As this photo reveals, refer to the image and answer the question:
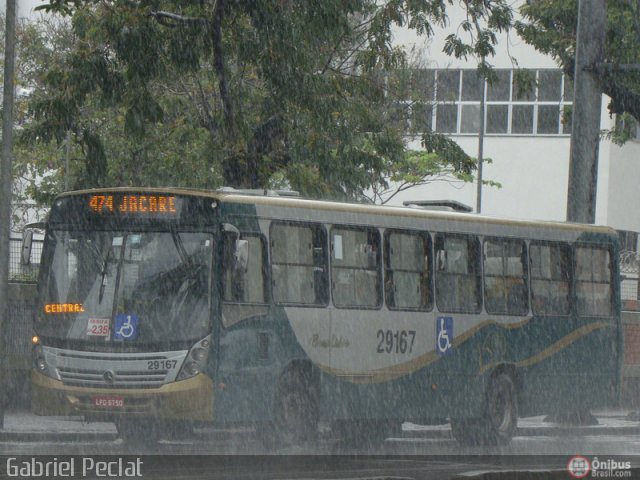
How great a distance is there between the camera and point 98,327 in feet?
47.9

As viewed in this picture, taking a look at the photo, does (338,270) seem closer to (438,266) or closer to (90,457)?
(438,266)

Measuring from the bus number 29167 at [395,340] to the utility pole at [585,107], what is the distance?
278 inches

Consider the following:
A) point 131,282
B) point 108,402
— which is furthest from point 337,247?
point 108,402

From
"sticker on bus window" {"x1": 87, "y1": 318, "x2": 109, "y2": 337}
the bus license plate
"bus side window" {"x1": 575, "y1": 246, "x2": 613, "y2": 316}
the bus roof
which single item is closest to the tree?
the bus roof

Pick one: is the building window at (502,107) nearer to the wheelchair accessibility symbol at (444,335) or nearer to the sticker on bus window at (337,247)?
the wheelchair accessibility symbol at (444,335)

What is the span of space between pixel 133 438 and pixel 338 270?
10.0 feet

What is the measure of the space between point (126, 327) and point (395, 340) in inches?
154

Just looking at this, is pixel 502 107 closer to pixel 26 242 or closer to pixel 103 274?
pixel 26 242

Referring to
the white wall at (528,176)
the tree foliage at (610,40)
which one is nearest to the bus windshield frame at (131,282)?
the tree foliage at (610,40)

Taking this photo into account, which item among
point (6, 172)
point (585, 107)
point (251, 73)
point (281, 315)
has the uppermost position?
point (251, 73)

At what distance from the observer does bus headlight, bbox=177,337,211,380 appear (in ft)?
47.3

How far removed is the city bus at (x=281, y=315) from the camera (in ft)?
47.6

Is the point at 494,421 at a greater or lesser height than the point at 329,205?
lesser

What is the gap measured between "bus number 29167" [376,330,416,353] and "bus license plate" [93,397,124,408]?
12.0 ft
